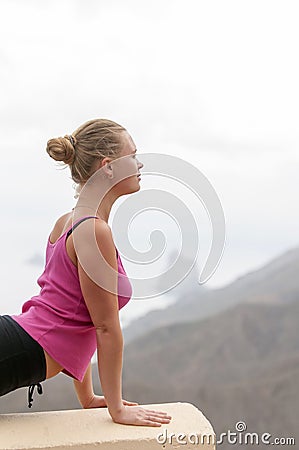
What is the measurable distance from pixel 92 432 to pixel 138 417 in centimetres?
10

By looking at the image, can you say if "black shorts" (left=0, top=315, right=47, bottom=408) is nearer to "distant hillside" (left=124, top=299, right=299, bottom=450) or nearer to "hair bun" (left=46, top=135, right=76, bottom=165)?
"hair bun" (left=46, top=135, right=76, bottom=165)

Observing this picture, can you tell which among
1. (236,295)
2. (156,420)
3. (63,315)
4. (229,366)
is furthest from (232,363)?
(63,315)

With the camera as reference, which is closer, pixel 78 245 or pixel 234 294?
pixel 78 245

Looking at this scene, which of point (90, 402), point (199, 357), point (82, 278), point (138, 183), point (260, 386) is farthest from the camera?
point (199, 357)

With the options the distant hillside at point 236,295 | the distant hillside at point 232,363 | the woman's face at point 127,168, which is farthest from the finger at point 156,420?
the distant hillside at point 236,295

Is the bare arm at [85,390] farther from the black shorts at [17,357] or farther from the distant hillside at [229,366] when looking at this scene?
the distant hillside at [229,366]

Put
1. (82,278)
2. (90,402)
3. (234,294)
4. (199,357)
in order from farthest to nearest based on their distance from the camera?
(234,294), (199,357), (90,402), (82,278)

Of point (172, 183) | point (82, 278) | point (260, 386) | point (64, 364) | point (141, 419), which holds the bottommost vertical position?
point (260, 386)

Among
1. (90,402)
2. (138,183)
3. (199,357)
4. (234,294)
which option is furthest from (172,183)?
(234,294)

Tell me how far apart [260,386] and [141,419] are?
483 centimetres

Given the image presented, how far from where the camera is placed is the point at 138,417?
1.47 metres

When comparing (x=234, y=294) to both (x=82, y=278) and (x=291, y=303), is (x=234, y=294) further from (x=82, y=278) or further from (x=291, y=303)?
(x=82, y=278)

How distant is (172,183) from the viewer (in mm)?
1484

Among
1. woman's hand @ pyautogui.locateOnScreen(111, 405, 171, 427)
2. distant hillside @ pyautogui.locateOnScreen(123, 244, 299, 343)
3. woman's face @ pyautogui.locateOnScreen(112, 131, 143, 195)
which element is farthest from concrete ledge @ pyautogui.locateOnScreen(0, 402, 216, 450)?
distant hillside @ pyautogui.locateOnScreen(123, 244, 299, 343)
